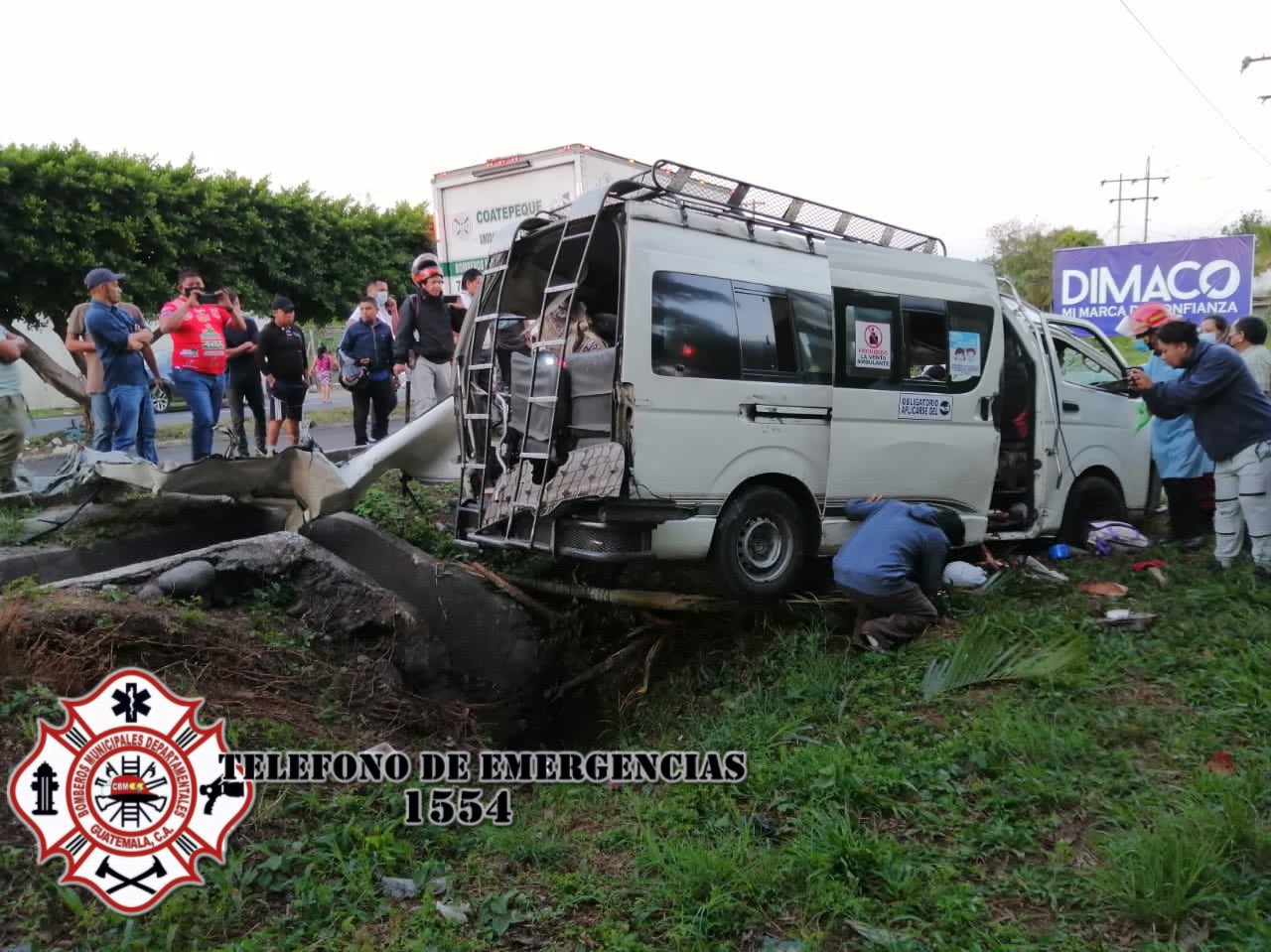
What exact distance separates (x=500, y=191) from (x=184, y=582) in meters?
6.32

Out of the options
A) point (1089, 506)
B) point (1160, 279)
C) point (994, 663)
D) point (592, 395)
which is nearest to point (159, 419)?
point (592, 395)

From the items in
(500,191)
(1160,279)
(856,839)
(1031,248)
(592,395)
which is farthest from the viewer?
(1031,248)

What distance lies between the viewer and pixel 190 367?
7926 millimetres

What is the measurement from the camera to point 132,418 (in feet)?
24.3

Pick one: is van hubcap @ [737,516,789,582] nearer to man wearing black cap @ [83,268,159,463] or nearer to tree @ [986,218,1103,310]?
man wearing black cap @ [83,268,159,463]

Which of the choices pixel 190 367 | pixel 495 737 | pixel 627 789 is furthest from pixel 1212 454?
pixel 190 367

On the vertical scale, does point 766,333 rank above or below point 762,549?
above

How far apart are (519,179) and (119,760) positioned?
25.9 ft

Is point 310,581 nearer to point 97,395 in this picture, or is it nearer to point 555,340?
point 555,340

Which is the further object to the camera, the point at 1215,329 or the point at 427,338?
the point at 427,338

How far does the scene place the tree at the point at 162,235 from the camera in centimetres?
1359

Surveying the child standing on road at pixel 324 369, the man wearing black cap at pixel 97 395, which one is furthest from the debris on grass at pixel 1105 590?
the child standing on road at pixel 324 369

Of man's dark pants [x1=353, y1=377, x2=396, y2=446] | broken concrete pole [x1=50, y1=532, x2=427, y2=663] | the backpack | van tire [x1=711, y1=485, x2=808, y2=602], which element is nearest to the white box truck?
man's dark pants [x1=353, y1=377, x2=396, y2=446]

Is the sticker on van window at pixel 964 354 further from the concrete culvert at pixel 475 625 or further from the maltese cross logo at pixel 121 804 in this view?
the maltese cross logo at pixel 121 804
